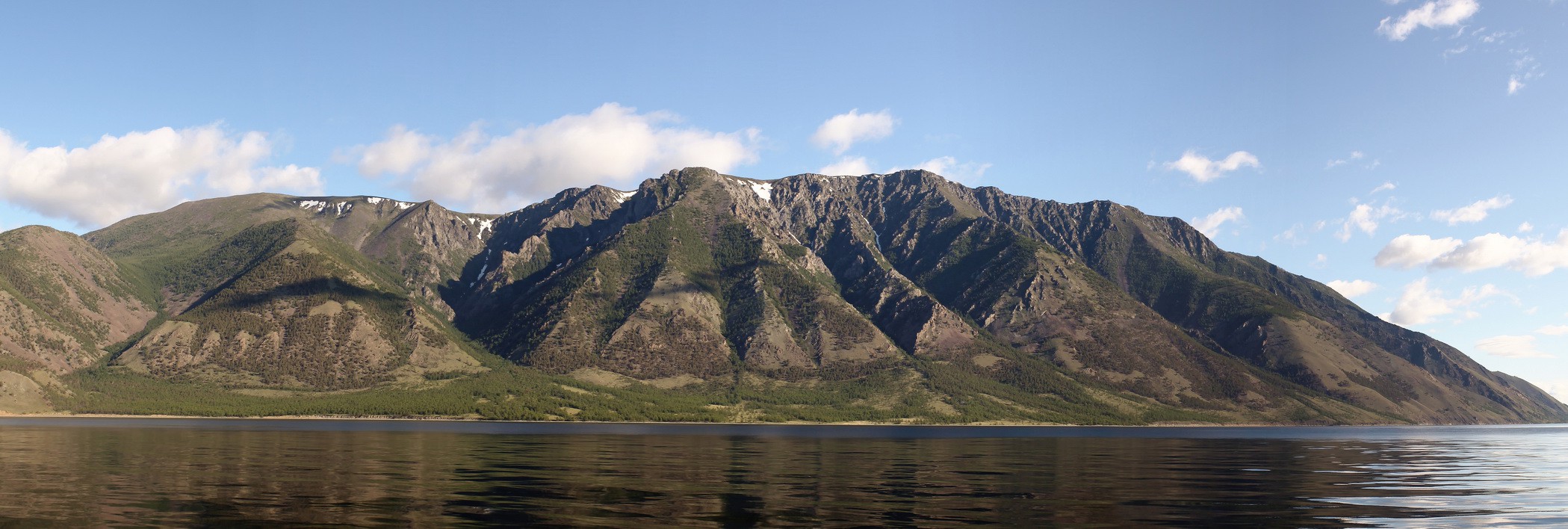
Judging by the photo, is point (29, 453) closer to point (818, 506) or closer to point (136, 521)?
point (136, 521)

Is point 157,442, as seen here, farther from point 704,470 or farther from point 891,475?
point 891,475

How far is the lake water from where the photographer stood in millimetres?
70062

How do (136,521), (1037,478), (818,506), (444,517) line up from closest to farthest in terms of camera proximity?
(136,521) → (444,517) → (818,506) → (1037,478)

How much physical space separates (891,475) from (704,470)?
21.2 m

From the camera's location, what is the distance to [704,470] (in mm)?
117438

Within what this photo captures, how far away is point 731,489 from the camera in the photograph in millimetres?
93562

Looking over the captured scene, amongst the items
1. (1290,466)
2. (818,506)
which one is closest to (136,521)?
(818,506)

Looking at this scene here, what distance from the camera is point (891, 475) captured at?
113 metres

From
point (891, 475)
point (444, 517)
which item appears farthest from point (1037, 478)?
point (444, 517)

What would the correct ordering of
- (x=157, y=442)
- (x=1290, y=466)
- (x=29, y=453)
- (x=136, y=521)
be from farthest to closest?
(x=157, y=442) → (x=1290, y=466) → (x=29, y=453) → (x=136, y=521)

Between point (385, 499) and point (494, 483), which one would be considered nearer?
point (385, 499)

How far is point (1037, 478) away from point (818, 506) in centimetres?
3966

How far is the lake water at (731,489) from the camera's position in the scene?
70.1m

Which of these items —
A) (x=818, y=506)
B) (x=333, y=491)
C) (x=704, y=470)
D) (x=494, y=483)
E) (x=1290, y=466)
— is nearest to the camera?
(x=818, y=506)
